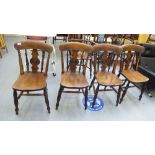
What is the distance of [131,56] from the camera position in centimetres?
253

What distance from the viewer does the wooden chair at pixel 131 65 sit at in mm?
2393

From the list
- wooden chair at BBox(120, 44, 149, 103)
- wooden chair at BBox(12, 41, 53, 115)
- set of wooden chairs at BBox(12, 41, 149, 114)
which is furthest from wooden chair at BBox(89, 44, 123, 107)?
wooden chair at BBox(12, 41, 53, 115)

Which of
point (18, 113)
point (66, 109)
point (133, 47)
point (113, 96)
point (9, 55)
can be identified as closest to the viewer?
point (18, 113)

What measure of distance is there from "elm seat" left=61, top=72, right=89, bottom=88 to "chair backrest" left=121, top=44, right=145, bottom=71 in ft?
2.51

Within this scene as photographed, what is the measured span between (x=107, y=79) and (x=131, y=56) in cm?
60

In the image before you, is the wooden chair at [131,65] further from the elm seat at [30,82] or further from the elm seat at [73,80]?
the elm seat at [30,82]

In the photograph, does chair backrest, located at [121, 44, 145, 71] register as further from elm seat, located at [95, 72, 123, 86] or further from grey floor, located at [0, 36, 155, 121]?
grey floor, located at [0, 36, 155, 121]

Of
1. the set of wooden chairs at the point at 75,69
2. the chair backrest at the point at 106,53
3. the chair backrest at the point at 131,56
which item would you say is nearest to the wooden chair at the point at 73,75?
the set of wooden chairs at the point at 75,69

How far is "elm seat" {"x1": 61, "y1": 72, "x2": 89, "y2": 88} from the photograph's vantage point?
204 centimetres
